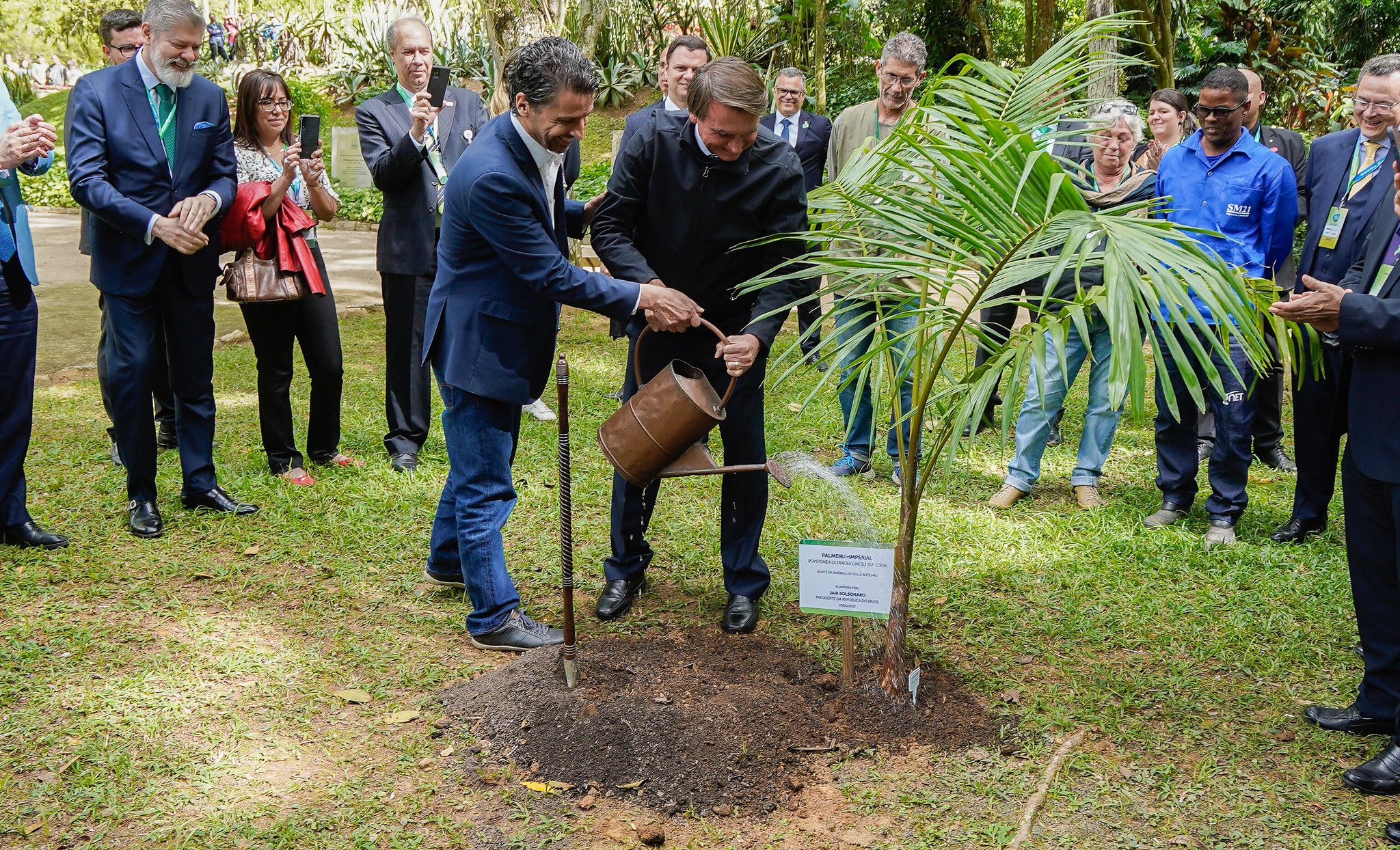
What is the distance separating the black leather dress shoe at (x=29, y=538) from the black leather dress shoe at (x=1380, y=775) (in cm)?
499

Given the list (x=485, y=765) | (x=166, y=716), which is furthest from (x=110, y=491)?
(x=485, y=765)

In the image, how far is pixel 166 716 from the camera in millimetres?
3514

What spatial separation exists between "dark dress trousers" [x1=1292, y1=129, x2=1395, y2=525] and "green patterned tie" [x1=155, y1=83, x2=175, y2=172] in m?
4.97

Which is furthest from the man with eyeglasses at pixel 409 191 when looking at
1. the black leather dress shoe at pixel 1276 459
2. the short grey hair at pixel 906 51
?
the black leather dress shoe at pixel 1276 459

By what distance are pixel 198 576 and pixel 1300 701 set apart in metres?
4.24

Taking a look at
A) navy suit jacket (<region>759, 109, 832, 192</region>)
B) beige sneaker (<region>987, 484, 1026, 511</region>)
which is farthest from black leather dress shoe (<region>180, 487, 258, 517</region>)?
navy suit jacket (<region>759, 109, 832, 192</region>)

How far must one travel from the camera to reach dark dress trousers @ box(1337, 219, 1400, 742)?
10.2ft

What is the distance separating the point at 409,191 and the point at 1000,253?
12.4 feet

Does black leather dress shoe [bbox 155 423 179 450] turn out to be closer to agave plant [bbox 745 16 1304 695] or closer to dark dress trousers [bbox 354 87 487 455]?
dark dress trousers [bbox 354 87 487 455]

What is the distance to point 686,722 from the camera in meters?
3.42

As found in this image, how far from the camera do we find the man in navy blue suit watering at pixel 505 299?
3502 mm

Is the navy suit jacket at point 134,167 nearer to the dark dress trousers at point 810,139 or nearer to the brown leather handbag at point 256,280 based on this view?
the brown leather handbag at point 256,280

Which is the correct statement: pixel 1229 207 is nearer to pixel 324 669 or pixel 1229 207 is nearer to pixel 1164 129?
pixel 1164 129

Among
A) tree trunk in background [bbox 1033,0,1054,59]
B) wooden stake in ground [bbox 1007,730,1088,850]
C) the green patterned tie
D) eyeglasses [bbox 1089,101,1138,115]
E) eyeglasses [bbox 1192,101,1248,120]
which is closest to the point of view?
wooden stake in ground [bbox 1007,730,1088,850]
